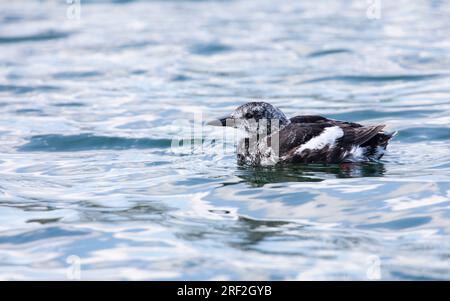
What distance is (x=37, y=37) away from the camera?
22.7m

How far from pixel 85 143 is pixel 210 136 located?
199 centimetres

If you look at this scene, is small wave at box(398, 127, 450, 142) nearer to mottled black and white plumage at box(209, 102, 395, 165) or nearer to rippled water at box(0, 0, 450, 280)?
rippled water at box(0, 0, 450, 280)

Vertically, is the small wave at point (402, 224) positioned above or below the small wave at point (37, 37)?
below

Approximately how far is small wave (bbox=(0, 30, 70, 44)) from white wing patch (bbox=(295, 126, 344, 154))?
13462 millimetres

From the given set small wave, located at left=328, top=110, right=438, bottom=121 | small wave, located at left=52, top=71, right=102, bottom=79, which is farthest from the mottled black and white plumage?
small wave, located at left=52, top=71, right=102, bottom=79

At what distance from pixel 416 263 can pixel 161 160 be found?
208 inches

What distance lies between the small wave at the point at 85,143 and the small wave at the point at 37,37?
9.28 meters

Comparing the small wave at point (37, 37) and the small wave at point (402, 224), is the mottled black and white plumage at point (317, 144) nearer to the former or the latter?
the small wave at point (402, 224)

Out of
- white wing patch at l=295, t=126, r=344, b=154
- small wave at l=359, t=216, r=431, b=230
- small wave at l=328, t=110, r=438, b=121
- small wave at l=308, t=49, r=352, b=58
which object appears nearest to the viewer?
small wave at l=359, t=216, r=431, b=230

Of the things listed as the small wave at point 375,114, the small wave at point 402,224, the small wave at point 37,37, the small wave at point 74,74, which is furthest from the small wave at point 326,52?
the small wave at point 402,224

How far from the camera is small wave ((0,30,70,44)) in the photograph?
22391mm

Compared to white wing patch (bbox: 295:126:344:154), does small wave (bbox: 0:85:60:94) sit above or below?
above

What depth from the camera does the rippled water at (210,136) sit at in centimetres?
816

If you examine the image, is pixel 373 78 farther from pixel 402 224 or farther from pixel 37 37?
pixel 37 37
